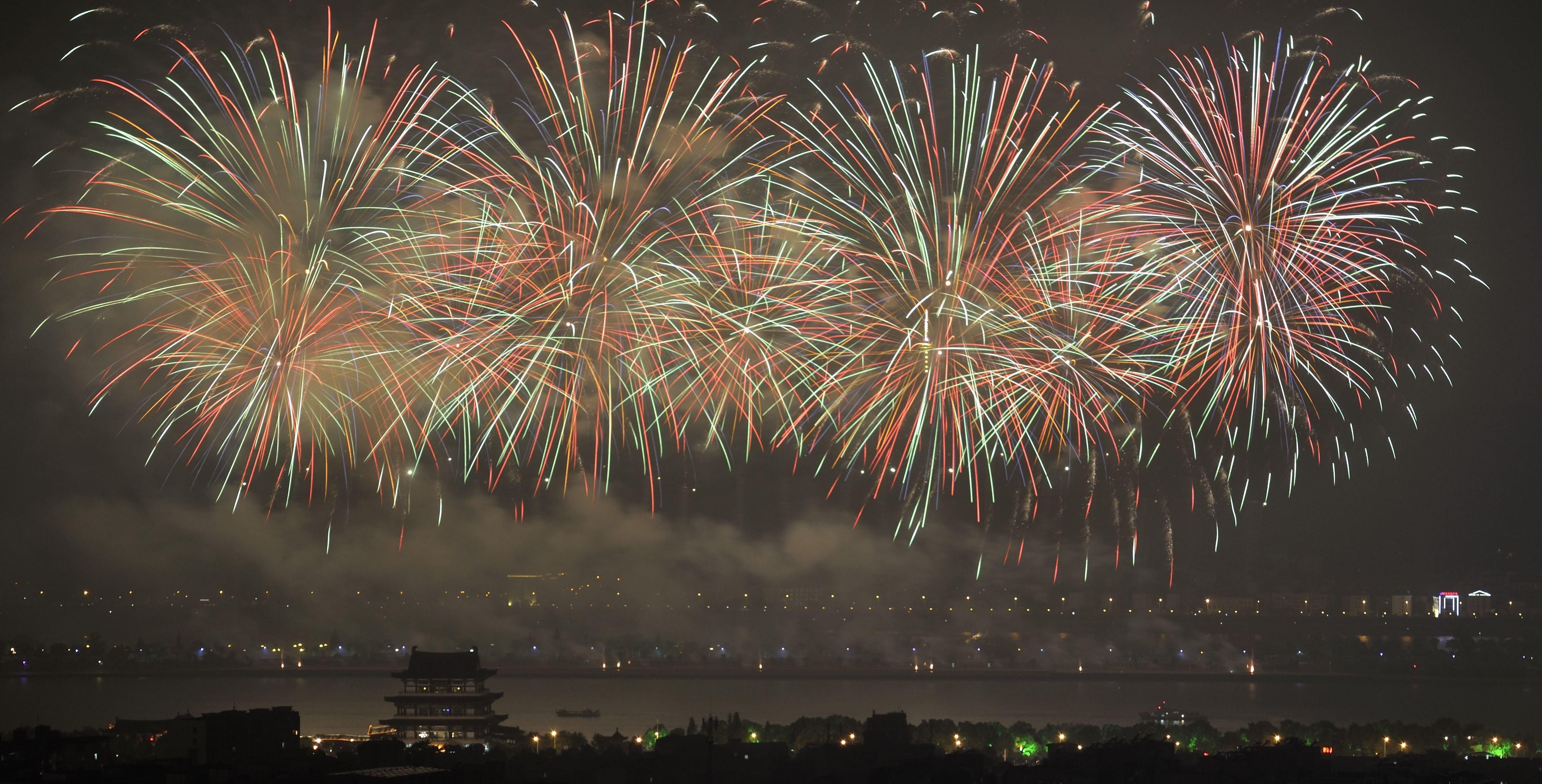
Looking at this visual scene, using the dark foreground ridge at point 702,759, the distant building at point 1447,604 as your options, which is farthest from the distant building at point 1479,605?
the dark foreground ridge at point 702,759

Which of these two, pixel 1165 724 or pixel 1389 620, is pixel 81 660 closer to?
pixel 1165 724

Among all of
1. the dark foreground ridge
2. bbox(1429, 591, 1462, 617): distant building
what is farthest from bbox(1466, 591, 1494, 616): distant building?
the dark foreground ridge

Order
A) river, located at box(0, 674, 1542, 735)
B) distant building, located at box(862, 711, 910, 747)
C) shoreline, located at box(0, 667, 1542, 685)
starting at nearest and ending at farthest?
distant building, located at box(862, 711, 910, 747) → river, located at box(0, 674, 1542, 735) → shoreline, located at box(0, 667, 1542, 685)

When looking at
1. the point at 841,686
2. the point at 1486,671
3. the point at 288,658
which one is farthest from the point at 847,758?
the point at 288,658

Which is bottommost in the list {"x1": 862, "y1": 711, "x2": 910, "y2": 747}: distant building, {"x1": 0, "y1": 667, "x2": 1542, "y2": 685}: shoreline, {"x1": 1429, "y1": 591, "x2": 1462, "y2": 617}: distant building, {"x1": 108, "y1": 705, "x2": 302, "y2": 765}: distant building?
{"x1": 0, "y1": 667, "x2": 1542, "y2": 685}: shoreline

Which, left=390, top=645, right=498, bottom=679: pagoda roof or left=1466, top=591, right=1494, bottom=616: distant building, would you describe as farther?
left=1466, top=591, right=1494, bottom=616: distant building

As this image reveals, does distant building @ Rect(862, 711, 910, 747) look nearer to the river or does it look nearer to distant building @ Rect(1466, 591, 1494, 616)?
the river
